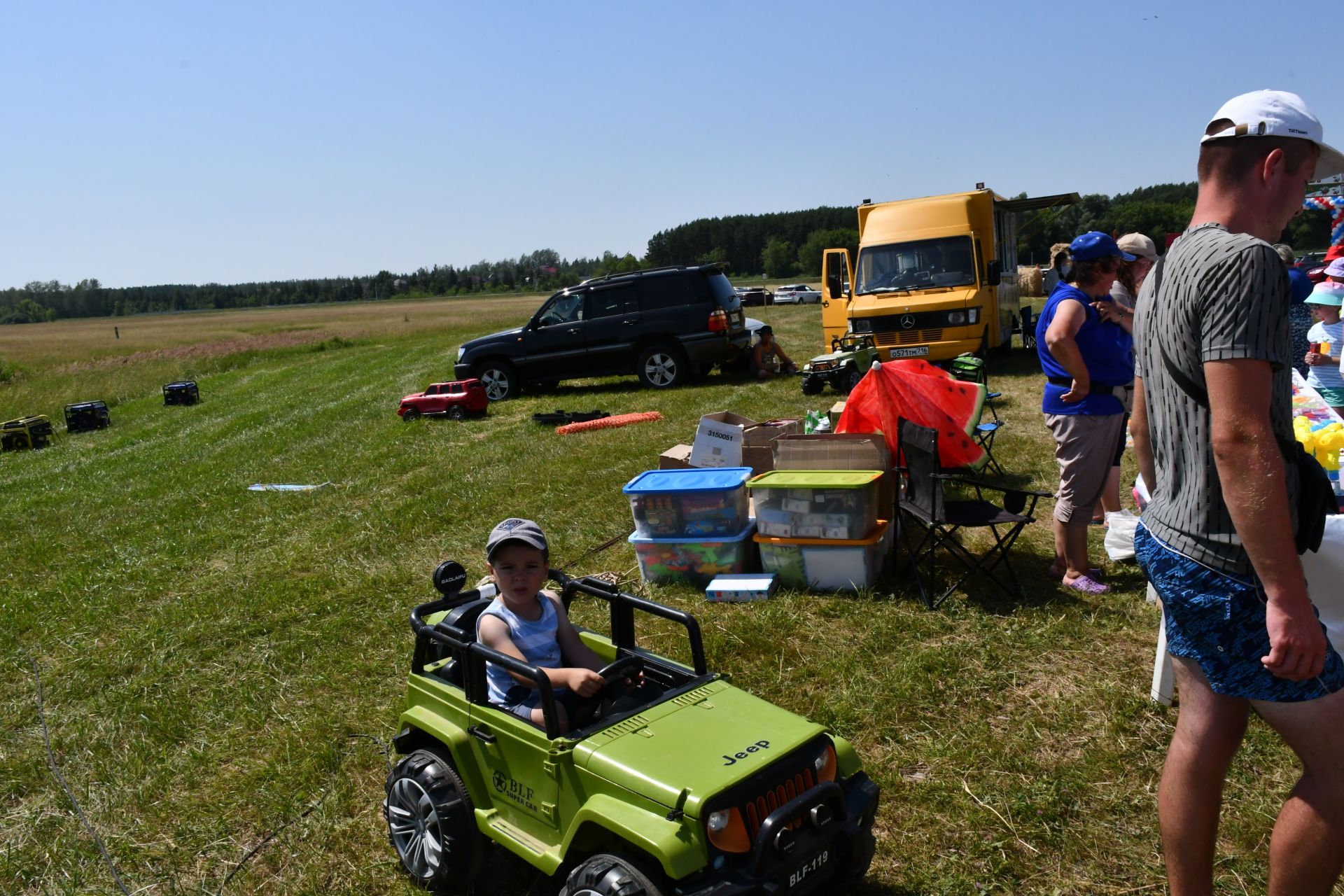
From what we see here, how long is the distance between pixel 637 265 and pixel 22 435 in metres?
71.5

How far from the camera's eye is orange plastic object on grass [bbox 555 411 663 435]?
37.9 ft

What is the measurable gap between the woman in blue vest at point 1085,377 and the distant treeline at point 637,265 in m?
36.3

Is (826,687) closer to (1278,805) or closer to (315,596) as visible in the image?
(1278,805)

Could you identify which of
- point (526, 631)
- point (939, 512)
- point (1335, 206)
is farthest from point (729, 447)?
point (1335, 206)

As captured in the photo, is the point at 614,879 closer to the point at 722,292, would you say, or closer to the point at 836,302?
the point at 722,292

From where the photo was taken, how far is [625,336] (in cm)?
1541

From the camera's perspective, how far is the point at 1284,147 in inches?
78.4

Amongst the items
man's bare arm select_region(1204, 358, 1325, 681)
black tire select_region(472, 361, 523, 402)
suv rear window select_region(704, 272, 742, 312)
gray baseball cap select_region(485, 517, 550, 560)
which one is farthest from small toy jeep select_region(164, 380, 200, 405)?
man's bare arm select_region(1204, 358, 1325, 681)

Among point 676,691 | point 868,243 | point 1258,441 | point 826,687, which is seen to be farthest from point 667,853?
point 868,243

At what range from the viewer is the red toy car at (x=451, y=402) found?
13.8m

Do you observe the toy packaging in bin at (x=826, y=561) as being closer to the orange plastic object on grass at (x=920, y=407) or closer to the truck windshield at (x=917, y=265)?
the orange plastic object on grass at (x=920, y=407)

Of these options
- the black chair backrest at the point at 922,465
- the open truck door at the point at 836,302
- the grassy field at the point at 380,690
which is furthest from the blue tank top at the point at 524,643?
the open truck door at the point at 836,302

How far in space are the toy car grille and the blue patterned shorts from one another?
3.40 ft

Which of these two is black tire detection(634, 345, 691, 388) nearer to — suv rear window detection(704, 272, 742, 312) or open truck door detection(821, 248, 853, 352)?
suv rear window detection(704, 272, 742, 312)
